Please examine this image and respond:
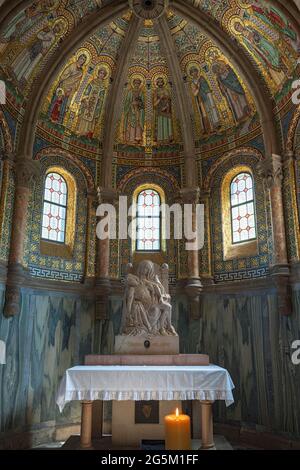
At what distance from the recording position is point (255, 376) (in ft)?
40.3

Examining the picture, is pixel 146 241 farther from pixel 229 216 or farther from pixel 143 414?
pixel 143 414

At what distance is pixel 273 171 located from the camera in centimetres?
1270

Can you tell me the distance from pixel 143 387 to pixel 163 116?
1091cm

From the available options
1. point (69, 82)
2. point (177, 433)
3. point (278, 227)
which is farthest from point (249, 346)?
point (69, 82)

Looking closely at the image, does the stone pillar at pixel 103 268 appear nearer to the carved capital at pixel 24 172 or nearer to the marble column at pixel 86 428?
the carved capital at pixel 24 172

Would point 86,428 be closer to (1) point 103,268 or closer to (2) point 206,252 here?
(1) point 103,268

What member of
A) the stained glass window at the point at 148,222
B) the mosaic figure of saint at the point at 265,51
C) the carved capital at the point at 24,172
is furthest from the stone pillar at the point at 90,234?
the mosaic figure of saint at the point at 265,51

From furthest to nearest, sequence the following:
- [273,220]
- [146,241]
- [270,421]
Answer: [146,241] → [273,220] → [270,421]

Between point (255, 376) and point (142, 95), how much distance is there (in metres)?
10.6

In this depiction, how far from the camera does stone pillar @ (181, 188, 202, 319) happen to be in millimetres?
13855

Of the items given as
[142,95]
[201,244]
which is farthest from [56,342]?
[142,95]

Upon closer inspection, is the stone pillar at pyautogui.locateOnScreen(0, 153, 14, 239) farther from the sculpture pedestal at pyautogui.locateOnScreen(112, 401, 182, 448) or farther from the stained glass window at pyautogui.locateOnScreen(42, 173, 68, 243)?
the sculpture pedestal at pyautogui.locateOnScreen(112, 401, 182, 448)

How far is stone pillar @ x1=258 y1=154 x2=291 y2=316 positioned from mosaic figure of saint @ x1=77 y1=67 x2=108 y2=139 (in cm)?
632

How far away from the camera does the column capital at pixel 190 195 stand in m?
14.9
